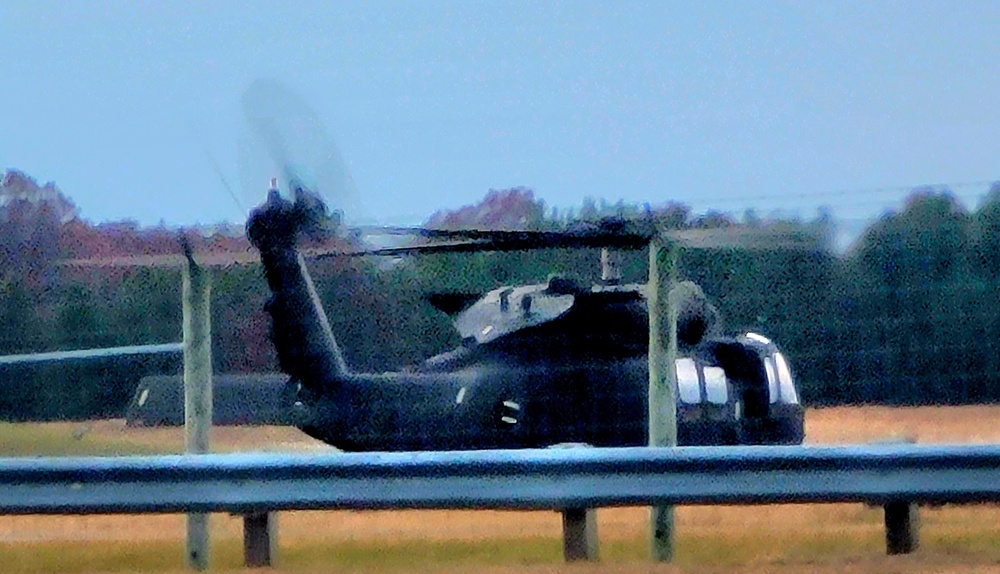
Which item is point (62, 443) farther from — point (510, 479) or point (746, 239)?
point (746, 239)

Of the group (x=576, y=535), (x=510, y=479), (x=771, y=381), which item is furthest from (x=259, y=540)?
(x=771, y=381)

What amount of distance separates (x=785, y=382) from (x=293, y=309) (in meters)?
2.29

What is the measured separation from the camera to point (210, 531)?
259 inches

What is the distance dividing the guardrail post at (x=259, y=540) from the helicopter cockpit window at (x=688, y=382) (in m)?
2.04

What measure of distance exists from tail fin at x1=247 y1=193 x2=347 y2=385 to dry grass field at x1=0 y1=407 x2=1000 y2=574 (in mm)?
386

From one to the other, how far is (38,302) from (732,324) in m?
3.17

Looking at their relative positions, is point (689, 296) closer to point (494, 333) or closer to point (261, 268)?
point (494, 333)

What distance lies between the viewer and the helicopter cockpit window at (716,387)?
6867mm

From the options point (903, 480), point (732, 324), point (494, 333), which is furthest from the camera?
point (494, 333)

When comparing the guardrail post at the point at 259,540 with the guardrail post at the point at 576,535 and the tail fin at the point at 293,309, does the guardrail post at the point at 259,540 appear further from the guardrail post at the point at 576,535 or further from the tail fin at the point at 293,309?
the guardrail post at the point at 576,535

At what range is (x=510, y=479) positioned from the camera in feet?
19.7

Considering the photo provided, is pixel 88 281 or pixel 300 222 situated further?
pixel 300 222

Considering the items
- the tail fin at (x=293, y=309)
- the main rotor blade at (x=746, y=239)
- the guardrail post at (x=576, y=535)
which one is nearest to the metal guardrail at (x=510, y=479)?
the guardrail post at (x=576, y=535)

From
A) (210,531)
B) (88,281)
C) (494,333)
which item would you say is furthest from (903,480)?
(88,281)
